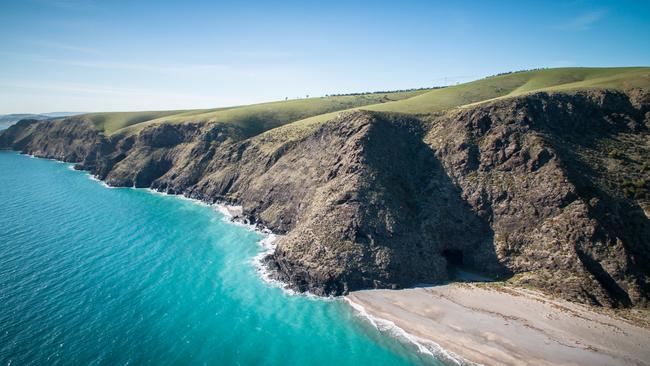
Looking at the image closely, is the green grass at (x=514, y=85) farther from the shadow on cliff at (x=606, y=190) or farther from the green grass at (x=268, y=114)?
the green grass at (x=268, y=114)

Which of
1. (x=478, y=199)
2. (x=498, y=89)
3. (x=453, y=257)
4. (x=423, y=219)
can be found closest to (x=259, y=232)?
(x=423, y=219)

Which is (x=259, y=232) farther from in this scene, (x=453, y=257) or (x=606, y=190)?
(x=606, y=190)

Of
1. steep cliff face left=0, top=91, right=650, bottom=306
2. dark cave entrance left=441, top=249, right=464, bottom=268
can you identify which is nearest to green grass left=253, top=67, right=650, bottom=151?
steep cliff face left=0, top=91, right=650, bottom=306

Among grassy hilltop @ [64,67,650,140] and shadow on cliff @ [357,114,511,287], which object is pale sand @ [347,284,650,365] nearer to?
shadow on cliff @ [357,114,511,287]

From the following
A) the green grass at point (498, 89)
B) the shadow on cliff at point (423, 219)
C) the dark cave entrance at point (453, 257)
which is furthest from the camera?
the green grass at point (498, 89)

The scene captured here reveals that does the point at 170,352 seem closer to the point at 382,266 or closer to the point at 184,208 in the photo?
the point at 382,266

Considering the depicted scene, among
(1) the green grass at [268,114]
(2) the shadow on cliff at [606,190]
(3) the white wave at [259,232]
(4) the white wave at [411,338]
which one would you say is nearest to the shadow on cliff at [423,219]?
(4) the white wave at [411,338]

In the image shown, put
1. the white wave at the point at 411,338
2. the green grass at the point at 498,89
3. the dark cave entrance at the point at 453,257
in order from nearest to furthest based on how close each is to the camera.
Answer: the white wave at the point at 411,338 → the dark cave entrance at the point at 453,257 → the green grass at the point at 498,89

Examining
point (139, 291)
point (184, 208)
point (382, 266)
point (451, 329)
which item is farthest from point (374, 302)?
point (184, 208)
